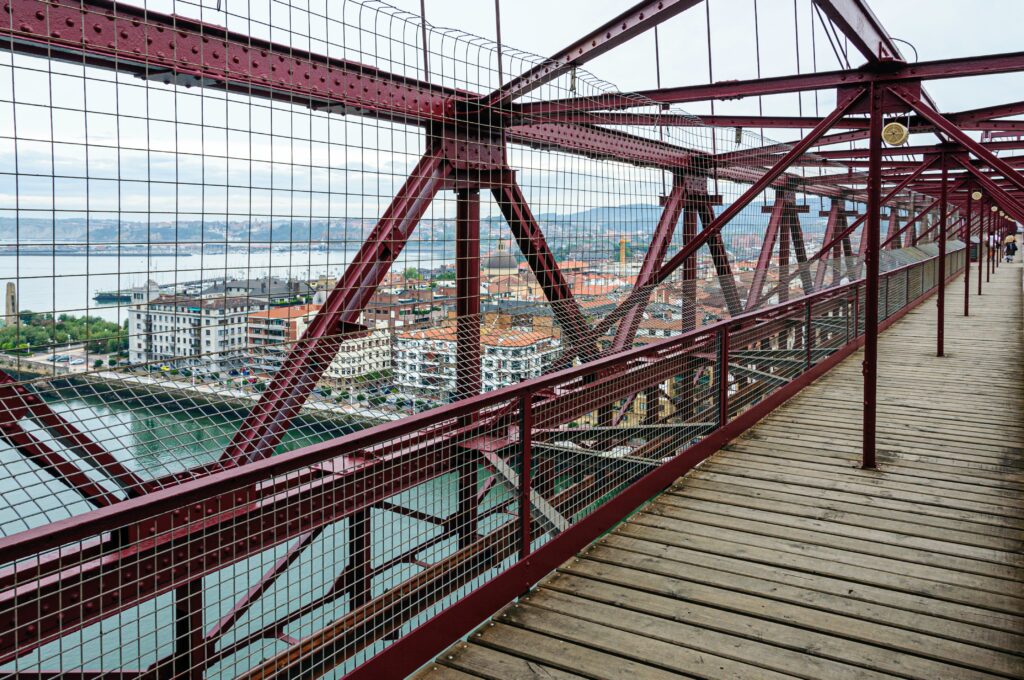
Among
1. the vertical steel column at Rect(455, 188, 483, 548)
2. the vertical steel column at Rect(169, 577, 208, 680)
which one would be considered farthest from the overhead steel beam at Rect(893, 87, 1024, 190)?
the vertical steel column at Rect(169, 577, 208, 680)

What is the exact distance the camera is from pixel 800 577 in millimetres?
3879

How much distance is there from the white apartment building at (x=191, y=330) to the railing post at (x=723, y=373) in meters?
3.34

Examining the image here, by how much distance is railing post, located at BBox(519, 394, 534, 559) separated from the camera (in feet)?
11.8

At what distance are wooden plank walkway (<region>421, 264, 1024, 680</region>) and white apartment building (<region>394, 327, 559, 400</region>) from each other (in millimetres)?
1316

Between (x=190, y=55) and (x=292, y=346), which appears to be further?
(x=292, y=346)

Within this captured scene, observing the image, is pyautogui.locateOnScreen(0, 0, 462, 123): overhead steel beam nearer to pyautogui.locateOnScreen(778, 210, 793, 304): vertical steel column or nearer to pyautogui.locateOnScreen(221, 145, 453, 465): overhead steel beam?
pyautogui.locateOnScreen(221, 145, 453, 465): overhead steel beam

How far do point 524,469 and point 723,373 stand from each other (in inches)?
115

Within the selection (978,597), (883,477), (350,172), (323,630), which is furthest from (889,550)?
(350,172)

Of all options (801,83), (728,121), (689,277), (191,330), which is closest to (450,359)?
(191,330)

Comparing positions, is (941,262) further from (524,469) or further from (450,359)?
(524,469)

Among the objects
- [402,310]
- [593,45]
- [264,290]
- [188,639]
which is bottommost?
[188,639]

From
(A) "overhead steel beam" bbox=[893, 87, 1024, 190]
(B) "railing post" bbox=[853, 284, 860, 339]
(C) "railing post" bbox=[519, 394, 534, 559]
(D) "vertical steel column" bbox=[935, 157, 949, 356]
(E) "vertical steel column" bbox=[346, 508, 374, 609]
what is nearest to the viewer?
(E) "vertical steel column" bbox=[346, 508, 374, 609]

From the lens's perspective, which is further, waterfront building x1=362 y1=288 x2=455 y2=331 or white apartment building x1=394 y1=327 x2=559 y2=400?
waterfront building x1=362 y1=288 x2=455 y2=331

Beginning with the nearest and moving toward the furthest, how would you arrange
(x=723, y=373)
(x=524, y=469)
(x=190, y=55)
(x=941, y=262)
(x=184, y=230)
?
(x=524, y=469)
(x=184, y=230)
(x=190, y=55)
(x=723, y=373)
(x=941, y=262)
